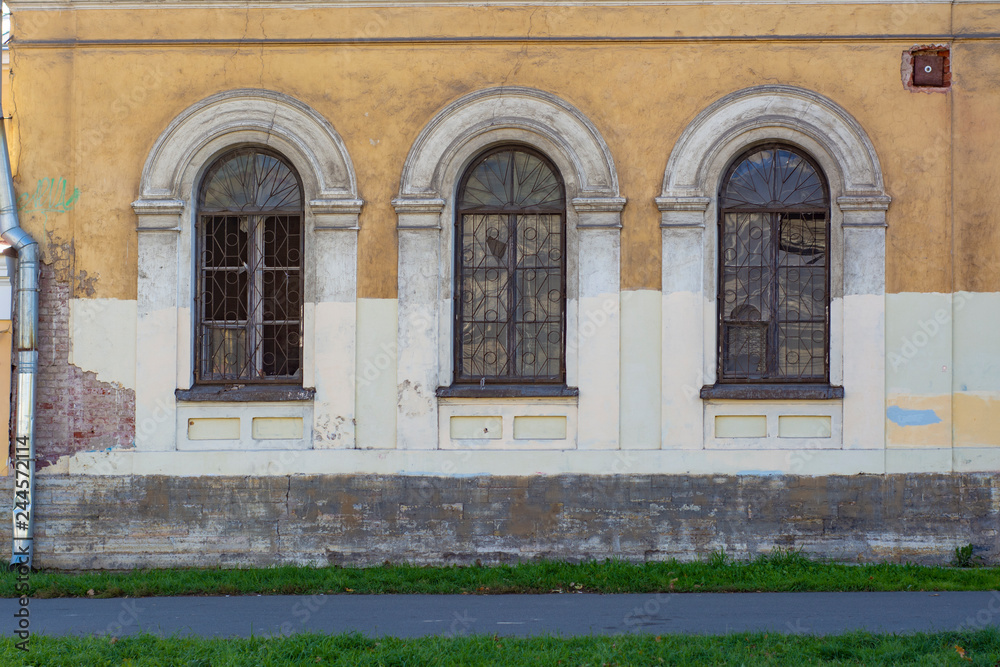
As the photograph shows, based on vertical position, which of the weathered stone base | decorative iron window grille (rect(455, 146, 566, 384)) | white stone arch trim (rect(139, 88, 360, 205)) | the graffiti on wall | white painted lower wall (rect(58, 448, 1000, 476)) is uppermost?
white stone arch trim (rect(139, 88, 360, 205))

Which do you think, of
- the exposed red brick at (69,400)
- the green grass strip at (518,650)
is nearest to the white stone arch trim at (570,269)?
the exposed red brick at (69,400)

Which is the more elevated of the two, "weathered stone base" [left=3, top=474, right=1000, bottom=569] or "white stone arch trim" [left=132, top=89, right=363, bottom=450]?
"white stone arch trim" [left=132, top=89, right=363, bottom=450]

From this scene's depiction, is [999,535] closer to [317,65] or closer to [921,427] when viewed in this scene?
[921,427]

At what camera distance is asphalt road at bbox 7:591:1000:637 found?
655 cm

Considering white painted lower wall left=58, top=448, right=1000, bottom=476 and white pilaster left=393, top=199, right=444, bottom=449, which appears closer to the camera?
white painted lower wall left=58, top=448, right=1000, bottom=476

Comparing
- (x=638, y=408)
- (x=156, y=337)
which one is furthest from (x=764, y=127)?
(x=156, y=337)

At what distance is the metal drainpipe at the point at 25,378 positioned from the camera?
340 inches

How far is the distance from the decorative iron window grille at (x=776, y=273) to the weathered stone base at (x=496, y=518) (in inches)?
46.5

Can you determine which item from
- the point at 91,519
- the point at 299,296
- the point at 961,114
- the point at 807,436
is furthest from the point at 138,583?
the point at 961,114

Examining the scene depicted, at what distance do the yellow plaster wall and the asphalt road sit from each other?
2890mm

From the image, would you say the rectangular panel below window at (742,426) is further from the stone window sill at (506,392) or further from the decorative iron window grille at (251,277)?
the decorative iron window grille at (251,277)

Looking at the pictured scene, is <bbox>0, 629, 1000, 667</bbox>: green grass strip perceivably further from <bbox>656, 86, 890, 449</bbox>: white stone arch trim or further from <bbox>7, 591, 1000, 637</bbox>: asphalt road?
<bbox>656, 86, 890, 449</bbox>: white stone arch trim

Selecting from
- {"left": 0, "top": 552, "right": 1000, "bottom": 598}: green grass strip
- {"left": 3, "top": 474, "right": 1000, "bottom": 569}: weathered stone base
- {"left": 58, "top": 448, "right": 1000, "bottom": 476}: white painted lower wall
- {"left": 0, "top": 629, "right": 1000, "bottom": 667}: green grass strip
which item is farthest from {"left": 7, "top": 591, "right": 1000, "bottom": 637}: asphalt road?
{"left": 58, "top": 448, "right": 1000, "bottom": 476}: white painted lower wall

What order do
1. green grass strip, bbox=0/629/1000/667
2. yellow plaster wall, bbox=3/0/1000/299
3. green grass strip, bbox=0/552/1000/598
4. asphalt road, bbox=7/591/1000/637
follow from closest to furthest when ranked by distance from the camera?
green grass strip, bbox=0/629/1000/667, asphalt road, bbox=7/591/1000/637, green grass strip, bbox=0/552/1000/598, yellow plaster wall, bbox=3/0/1000/299
